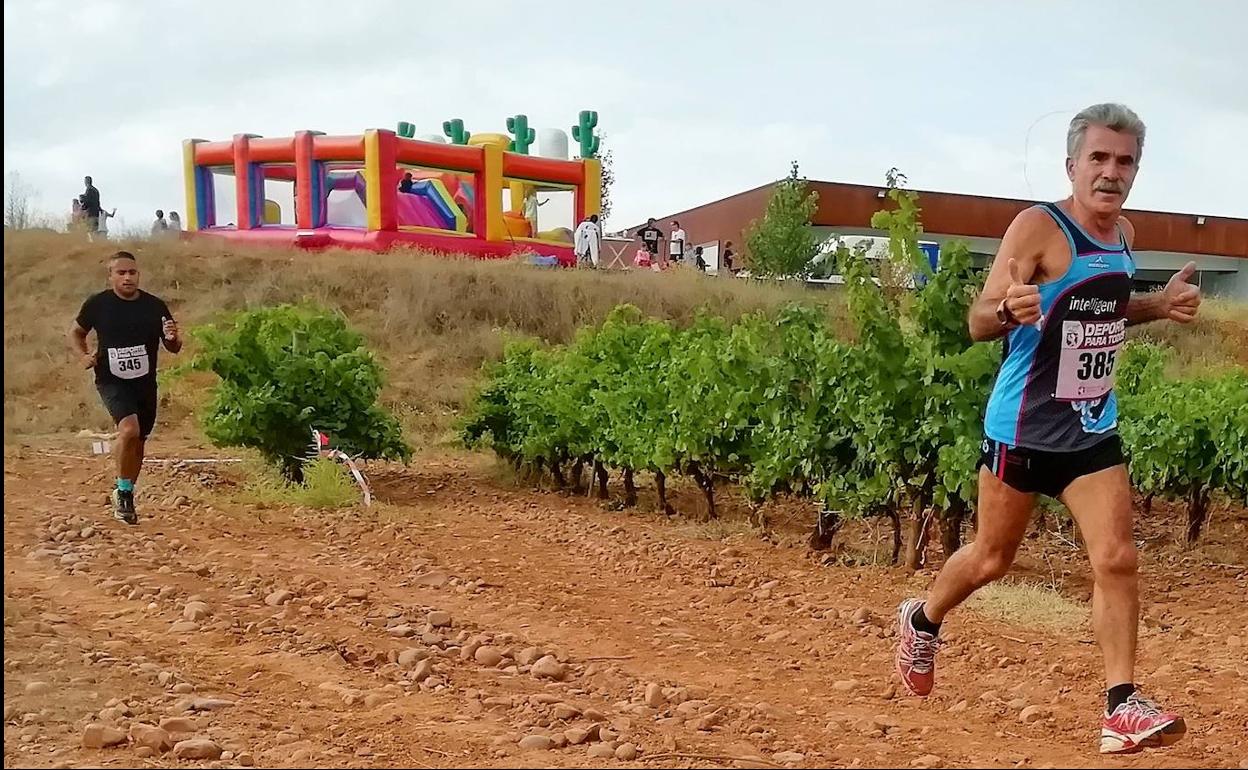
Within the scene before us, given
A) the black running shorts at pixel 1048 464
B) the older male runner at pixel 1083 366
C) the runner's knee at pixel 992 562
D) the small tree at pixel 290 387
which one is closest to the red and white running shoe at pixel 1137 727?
the older male runner at pixel 1083 366

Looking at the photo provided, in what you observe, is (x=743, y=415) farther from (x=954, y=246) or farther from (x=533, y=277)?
(x=533, y=277)

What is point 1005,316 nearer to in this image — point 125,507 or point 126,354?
point 126,354

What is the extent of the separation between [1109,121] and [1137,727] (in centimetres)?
158

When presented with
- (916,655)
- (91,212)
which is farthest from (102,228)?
(916,655)

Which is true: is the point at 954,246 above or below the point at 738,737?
above

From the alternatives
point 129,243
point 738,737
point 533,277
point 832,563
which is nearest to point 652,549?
point 832,563

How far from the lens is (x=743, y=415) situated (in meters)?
6.39

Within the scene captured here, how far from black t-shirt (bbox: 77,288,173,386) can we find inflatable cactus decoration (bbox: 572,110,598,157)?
19122 millimetres

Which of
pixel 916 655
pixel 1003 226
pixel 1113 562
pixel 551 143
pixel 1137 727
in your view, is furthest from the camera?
pixel 1003 226

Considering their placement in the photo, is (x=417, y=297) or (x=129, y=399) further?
(x=417, y=297)

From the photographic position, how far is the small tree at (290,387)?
25.2 ft

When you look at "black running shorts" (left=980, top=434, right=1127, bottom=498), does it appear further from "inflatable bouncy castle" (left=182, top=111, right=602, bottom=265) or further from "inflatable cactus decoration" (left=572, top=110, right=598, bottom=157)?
"inflatable cactus decoration" (left=572, top=110, right=598, bottom=157)

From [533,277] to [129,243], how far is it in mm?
6991

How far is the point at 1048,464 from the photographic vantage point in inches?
116
